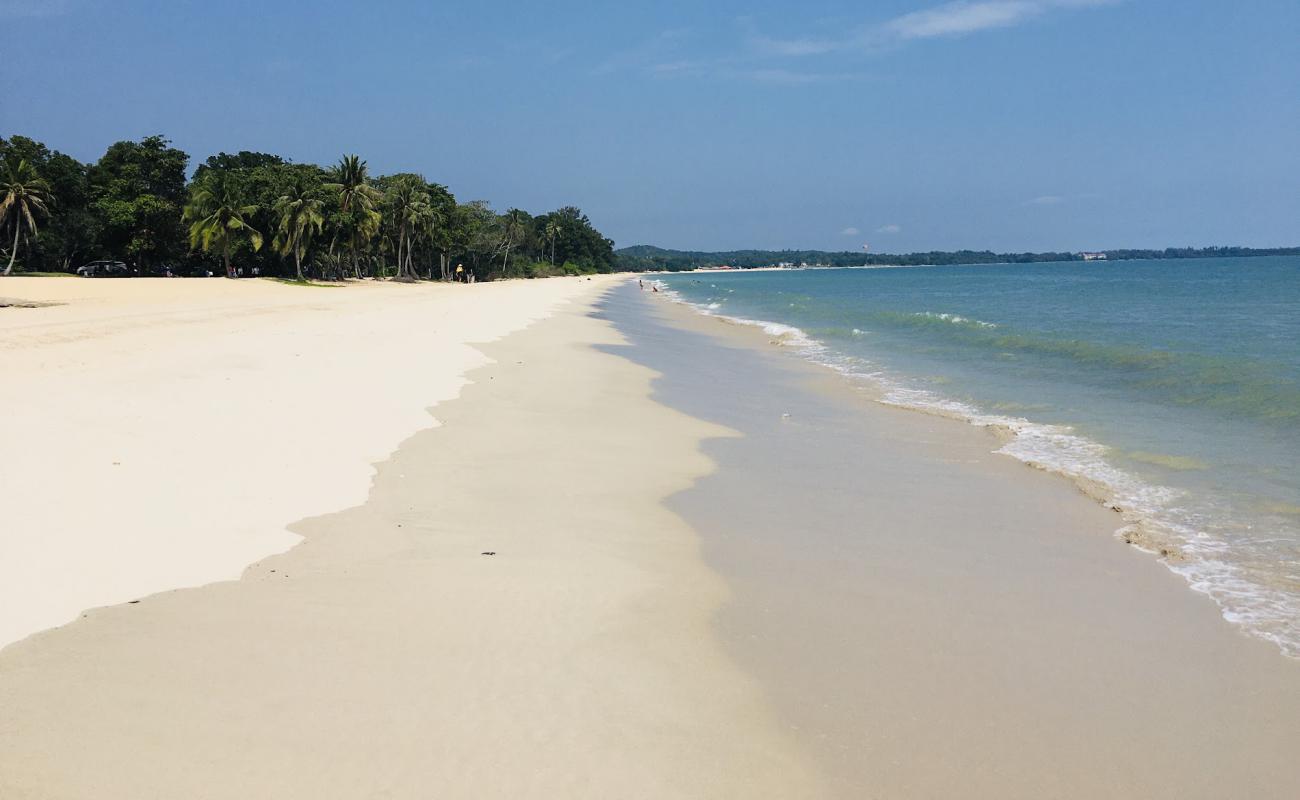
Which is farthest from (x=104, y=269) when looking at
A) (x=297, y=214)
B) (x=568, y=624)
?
(x=568, y=624)

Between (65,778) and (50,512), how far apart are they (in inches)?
135

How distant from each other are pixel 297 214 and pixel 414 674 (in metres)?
56.1

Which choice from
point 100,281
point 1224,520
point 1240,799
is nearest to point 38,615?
point 1240,799

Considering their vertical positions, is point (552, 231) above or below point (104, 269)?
above

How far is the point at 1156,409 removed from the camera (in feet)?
47.4

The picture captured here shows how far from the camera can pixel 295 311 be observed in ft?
103

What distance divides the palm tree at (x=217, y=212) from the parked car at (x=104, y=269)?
6255mm

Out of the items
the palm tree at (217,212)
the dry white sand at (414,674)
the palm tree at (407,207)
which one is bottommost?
the dry white sand at (414,674)

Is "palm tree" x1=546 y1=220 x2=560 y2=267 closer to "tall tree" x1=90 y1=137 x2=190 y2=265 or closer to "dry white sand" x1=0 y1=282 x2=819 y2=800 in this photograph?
"tall tree" x1=90 y1=137 x2=190 y2=265

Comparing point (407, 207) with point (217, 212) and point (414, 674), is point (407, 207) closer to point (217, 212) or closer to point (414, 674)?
point (217, 212)

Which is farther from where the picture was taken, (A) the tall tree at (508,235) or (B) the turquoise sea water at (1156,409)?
(A) the tall tree at (508,235)

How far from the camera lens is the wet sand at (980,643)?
392cm

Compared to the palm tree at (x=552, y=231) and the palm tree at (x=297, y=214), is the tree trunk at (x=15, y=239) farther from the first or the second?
the palm tree at (x=552, y=231)

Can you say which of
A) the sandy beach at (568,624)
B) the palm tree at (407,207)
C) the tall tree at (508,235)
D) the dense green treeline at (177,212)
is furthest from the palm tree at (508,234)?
the sandy beach at (568,624)
